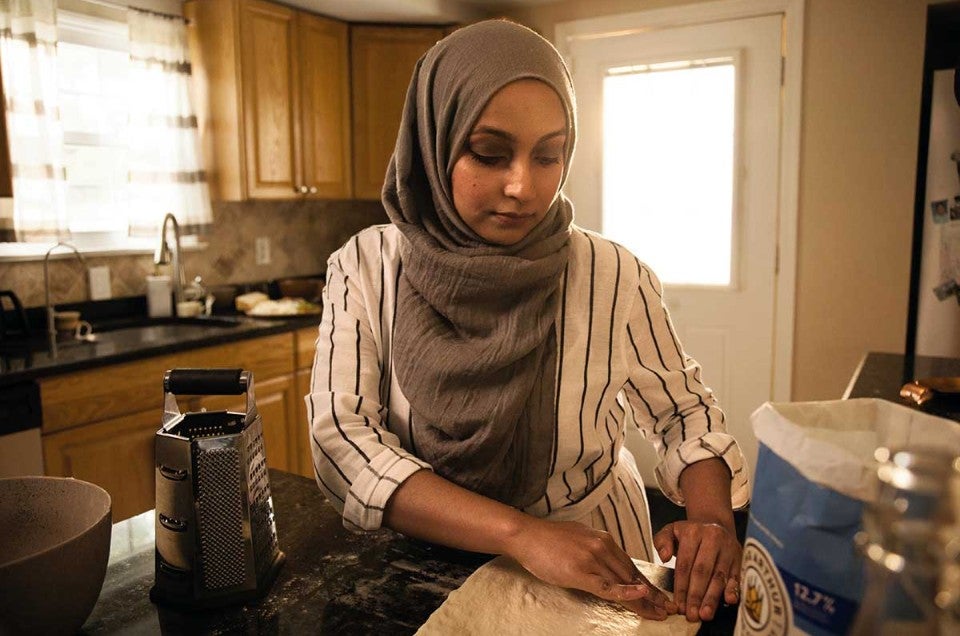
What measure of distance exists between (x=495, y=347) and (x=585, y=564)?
0.35m

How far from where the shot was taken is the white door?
3.23 meters

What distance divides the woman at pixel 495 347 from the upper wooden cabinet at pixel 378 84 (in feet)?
8.37

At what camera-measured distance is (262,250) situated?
359cm

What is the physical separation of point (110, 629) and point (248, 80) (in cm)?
275

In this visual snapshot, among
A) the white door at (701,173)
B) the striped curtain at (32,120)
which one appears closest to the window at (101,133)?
the striped curtain at (32,120)

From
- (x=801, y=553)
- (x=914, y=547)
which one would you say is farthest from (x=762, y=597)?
(x=914, y=547)

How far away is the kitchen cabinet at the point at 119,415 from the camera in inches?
84.7

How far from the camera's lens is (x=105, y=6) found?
2.88m

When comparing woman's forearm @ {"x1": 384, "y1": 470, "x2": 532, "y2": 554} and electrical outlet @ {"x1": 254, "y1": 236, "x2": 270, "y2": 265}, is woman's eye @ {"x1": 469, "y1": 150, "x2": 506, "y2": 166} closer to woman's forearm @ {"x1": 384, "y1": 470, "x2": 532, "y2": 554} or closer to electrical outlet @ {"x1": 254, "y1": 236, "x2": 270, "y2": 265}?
woman's forearm @ {"x1": 384, "y1": 470, "x2": 532, "y2": 554}

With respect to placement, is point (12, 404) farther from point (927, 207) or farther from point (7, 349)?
point (927, 207)

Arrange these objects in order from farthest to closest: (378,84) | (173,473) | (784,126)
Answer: (378,84) → (784,126) → (173,473)

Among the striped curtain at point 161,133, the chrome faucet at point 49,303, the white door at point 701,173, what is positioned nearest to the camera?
the chrome faucet at point 49,303

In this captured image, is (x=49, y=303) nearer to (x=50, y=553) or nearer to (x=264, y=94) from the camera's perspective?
(x=264, y=94)

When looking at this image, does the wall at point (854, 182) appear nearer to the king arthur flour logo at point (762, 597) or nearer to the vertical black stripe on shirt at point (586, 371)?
the vertical black stripe on shirt at point (586, 371)
